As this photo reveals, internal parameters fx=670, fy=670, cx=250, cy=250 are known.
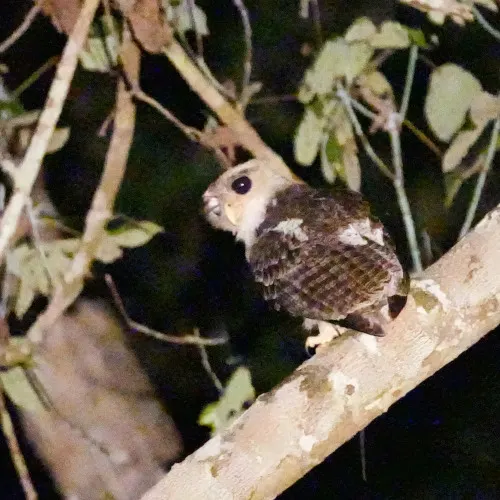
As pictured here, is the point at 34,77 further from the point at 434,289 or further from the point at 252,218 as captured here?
the point at 434,289

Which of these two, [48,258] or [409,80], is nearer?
[48,258]

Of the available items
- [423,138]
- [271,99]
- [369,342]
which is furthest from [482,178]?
[369,342]

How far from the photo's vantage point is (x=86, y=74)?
4.68 ft

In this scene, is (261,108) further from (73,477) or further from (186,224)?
(73,477)

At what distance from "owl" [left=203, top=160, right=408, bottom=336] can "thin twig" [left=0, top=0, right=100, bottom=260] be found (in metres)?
0.33

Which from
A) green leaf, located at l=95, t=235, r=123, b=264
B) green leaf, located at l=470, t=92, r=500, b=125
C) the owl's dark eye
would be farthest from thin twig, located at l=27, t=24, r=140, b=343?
green leaf, located at l=470, t=92, r=500, b=125

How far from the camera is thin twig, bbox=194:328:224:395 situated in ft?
4.62

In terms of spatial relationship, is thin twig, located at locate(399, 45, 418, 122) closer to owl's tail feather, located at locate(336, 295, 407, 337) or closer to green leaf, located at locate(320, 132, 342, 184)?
green leaf, located at locate(320, 132, 342, 184)

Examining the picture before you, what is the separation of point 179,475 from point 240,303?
656 millimetres

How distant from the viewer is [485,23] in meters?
1.33

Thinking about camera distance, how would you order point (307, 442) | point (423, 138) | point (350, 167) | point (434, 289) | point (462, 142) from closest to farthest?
point (307, 442), point (434, 289), point (462, 142), point (350, 167), point (423, 138)

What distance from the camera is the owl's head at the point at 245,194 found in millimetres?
1259

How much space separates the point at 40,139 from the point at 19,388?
1.46 ft

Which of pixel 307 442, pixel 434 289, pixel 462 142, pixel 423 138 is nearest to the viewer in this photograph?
pixel 307 442
